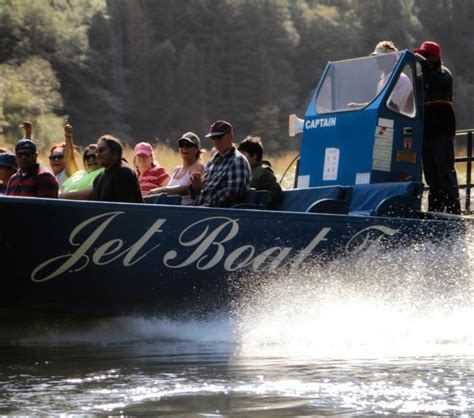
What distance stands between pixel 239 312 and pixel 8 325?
1769 mm

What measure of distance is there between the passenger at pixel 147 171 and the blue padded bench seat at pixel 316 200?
4.24 ft

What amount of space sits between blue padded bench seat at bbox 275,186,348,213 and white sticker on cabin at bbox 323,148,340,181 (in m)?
0.54

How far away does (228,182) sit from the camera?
10.2 m

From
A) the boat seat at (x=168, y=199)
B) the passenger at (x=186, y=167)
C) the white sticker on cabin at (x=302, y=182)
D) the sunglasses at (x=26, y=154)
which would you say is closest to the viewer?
the sunglasses at (x=26, y=154)

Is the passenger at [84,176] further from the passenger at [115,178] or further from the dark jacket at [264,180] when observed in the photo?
the dark jacket at [264,180]

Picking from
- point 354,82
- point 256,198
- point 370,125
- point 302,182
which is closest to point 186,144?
point 256,198

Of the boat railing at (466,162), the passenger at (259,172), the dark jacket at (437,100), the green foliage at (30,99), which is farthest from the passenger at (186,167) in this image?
the green foliage at (30,99)

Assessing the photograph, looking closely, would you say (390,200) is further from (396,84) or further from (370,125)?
(396,84)

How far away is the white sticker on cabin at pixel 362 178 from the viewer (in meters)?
11.1

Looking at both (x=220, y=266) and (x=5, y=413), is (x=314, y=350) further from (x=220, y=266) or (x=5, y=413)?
(x=5, y=413)

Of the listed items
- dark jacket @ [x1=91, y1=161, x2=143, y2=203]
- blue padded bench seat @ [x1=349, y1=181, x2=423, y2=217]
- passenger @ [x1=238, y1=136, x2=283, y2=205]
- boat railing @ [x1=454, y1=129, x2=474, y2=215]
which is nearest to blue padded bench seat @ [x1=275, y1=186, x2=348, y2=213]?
passenger @ [x1=238, y1=136, x2=283, y2=205]

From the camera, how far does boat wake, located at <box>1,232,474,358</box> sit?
957 cm

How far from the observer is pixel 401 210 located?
417 inches

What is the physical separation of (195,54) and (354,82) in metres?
47.3
